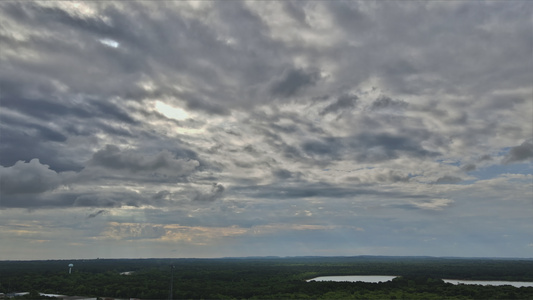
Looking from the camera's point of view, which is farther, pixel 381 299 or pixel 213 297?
pixel 213 297

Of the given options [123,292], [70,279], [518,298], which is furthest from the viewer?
[70,279]

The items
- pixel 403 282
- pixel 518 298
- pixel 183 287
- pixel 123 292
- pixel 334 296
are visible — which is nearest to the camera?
pixel 518 298

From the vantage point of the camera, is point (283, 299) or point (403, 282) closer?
point (283, 299)

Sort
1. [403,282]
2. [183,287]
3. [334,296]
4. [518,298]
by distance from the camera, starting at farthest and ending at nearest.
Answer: [403,282] < [183,287] < [334,296] < [518,298]

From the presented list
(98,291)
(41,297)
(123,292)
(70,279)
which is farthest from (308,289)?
(70,279)

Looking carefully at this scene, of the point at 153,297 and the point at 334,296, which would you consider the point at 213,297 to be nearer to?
the point at 153,297

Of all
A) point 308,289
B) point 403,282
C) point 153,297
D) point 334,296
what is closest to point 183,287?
point 153,297

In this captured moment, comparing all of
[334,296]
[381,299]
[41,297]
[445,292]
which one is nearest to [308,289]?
[334,296]

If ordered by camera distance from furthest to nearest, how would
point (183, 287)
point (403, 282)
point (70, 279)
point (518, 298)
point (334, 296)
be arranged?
point (70, 279), point (403, 282), point (183, 287), point (334, 296), point (518, 298)

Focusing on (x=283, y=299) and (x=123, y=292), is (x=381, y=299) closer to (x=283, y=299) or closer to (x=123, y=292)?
(x=283, y=299)

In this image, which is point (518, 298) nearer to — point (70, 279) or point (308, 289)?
point (308, 289)
